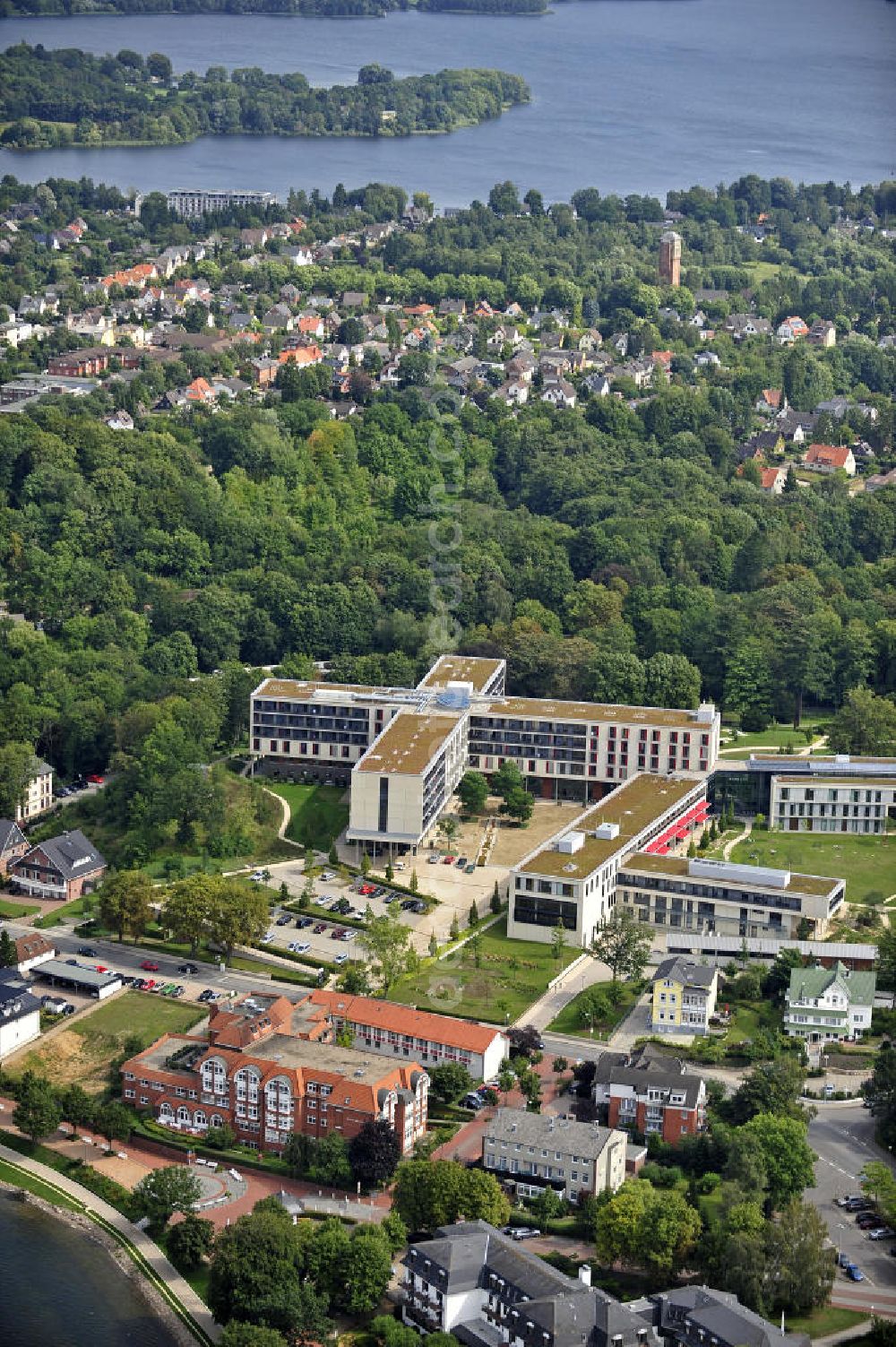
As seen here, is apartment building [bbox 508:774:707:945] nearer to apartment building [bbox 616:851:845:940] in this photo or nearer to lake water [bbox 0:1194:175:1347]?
apartment building [bbox 616:851:845:940]

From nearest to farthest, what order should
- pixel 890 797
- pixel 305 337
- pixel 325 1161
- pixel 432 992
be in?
pixel 325 1161
pixel 432 992
pixel 890 797
pixel 305 337

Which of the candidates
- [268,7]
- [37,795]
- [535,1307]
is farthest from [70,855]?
[268,7]

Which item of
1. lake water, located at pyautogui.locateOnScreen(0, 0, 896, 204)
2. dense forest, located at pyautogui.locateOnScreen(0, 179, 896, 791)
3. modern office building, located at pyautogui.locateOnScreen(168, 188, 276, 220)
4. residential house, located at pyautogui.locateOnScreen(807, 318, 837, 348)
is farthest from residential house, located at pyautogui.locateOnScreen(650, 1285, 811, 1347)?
lake water, located at pyautogui.locateOnScreen(0, 0, 896, 204)

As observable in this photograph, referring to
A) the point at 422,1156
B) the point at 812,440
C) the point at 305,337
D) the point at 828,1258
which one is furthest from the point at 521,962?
the point at 305,337

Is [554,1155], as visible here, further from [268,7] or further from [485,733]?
[268,7]

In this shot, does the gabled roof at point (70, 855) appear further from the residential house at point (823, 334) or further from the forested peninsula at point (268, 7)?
the forested peninsula at point (268, 7)

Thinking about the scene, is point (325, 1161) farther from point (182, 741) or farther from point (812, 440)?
point (812, 440)

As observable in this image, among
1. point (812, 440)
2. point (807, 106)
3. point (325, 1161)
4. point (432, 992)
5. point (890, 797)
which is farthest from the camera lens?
point (807, 106)
